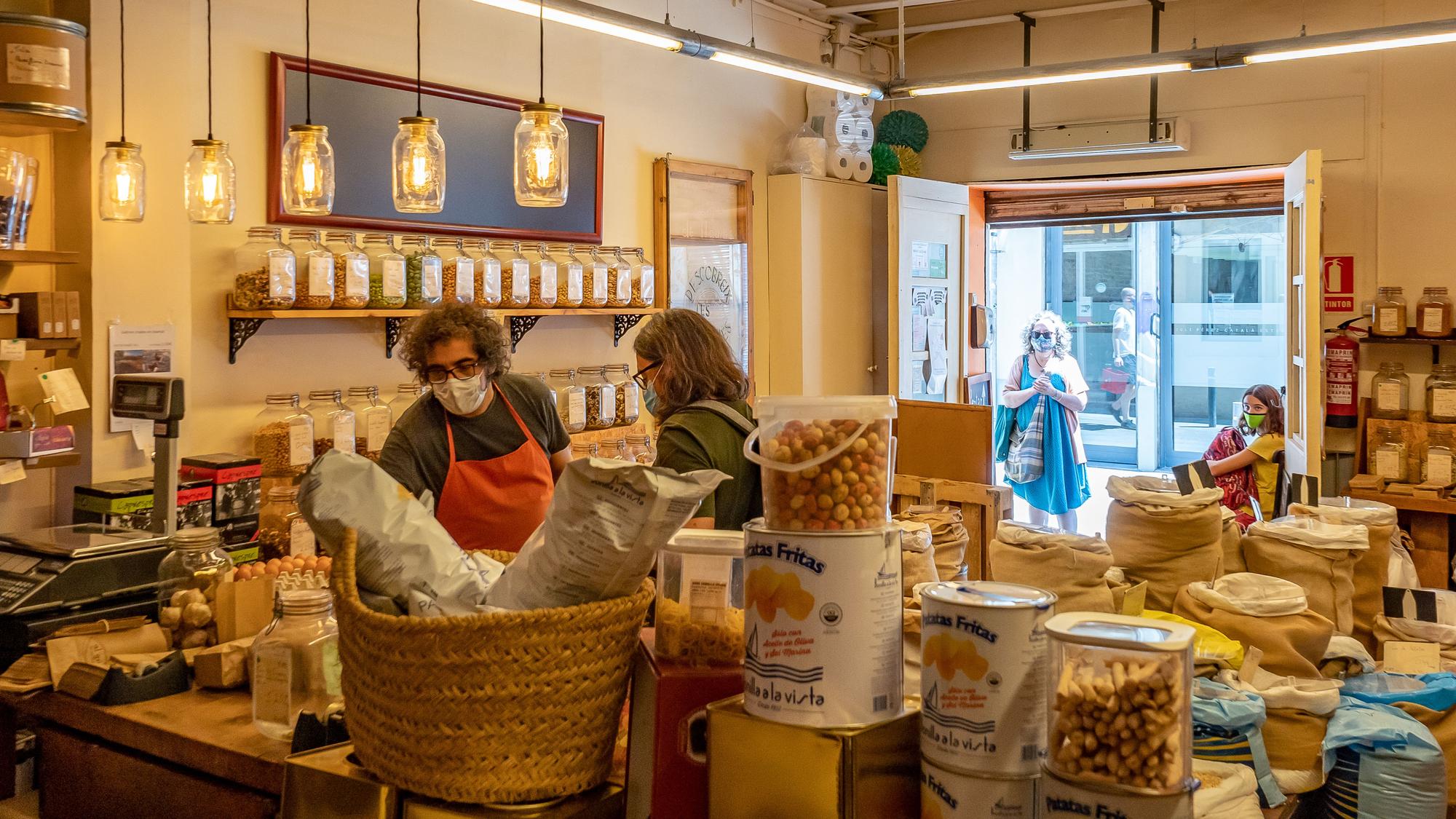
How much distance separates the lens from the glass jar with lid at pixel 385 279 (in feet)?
13.0

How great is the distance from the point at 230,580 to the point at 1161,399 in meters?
9.72

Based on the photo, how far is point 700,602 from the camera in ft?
4.89

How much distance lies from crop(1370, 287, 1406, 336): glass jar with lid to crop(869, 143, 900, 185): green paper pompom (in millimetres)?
2669

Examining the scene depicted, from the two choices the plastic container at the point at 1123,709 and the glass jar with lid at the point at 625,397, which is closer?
the plastic container at the point at 1123,709

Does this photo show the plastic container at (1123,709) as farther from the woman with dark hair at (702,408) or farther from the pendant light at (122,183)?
the pendant light at (122,183)

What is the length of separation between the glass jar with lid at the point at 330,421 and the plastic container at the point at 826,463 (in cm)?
267

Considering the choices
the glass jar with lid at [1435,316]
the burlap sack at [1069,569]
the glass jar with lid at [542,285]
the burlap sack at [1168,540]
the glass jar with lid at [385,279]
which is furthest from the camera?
the glass jar with lid at [1435,316]

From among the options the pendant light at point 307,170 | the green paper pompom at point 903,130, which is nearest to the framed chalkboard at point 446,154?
the pendant light at point 307,170

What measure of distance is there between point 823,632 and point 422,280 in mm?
3095

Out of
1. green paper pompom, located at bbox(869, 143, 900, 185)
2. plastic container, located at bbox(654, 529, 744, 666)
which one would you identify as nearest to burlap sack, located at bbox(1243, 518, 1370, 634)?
plastic container, located at bbox(654, 529, 744, 666)

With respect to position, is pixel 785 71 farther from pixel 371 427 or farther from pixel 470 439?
pixel 470 439

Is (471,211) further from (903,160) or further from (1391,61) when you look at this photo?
(1391,61)

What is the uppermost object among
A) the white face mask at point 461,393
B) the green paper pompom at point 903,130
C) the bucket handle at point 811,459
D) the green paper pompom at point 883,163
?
the green paper pompom at point 903,130

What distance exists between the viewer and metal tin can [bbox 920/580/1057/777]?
1.27 m
